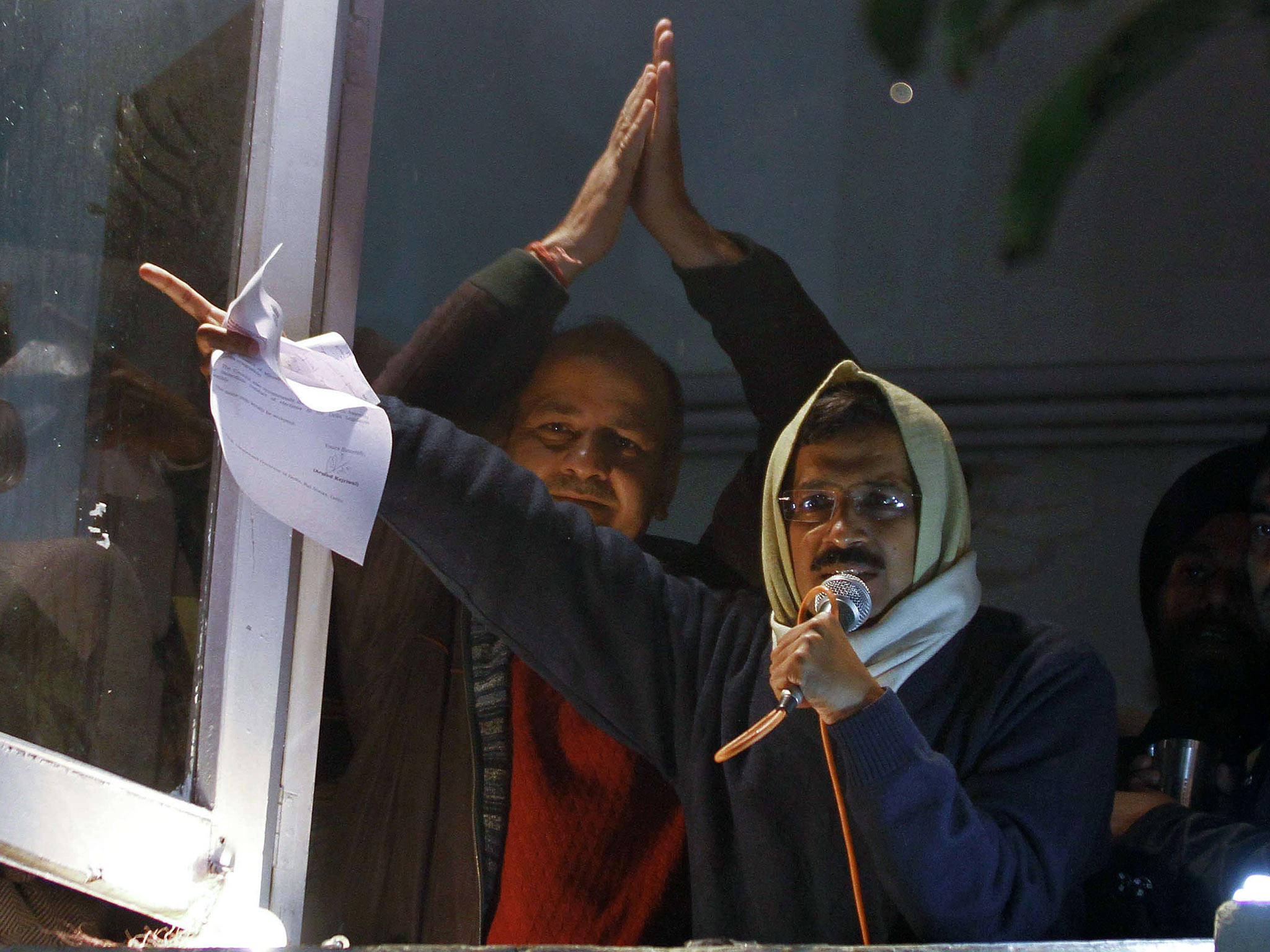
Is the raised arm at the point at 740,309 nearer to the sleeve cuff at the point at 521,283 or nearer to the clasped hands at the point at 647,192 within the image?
the clasped hands at the point at 647,192

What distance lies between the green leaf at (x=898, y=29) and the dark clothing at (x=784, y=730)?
0.64 metres

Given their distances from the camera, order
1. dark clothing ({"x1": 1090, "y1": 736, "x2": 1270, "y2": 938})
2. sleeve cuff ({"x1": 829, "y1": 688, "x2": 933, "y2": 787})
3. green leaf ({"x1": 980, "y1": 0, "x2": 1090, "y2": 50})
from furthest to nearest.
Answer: green leaf ({"x1": 980, "y1": 0, "x2": 1090, "y2": 50}), dark clothing ({"x1": 1090, "y1": 736, "x2": 1270, "y2": 938}), sleeve cuff ({"x1": 829, "y1": 688, "x2": 933, "y2": 787})

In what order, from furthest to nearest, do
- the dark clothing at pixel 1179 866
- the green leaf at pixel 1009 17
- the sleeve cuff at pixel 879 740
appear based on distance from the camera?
the green leaf at pixel 1009 17 → the dark clothing at pixel 1179 866 → the sleeve cuff at pixel 879 740

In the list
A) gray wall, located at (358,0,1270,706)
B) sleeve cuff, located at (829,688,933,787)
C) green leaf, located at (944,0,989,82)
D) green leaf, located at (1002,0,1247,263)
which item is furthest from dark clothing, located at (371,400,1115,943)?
green leaf, located at (944,0,989,82)

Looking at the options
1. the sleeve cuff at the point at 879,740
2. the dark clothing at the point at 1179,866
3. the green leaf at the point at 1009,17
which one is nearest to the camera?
the sleeve cuff at the point at 879,740

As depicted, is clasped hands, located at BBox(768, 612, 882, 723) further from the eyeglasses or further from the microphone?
the eyeglasses

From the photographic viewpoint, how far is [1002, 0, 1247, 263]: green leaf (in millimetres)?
1414

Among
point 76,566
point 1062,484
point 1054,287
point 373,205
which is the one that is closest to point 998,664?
point 1062,484

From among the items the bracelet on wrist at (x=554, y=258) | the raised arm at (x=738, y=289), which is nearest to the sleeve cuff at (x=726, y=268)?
the raised arm at (x=738, y=289)

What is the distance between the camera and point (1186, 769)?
1.39 m

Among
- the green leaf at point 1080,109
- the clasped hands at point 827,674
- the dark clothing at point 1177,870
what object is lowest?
the dark clothing at point 1177,870

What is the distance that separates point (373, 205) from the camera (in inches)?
59.3

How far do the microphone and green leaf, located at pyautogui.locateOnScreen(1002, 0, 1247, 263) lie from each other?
0.43 metres

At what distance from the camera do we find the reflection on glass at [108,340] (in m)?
1.44
